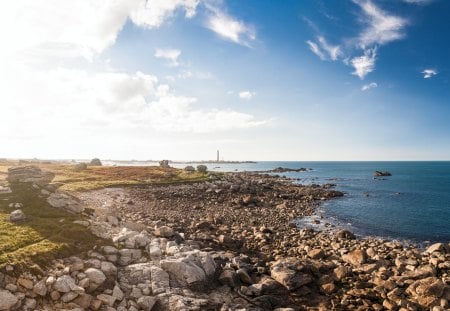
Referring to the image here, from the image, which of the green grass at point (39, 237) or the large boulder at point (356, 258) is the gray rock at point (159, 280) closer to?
the green grass at point (39, 237)

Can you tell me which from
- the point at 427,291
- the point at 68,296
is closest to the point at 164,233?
the point at 68,296

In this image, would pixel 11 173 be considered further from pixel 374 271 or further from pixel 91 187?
pixel 374 271

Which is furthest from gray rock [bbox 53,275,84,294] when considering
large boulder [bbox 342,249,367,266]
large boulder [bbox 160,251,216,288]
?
large boulder [bbox 342,249,367,266]

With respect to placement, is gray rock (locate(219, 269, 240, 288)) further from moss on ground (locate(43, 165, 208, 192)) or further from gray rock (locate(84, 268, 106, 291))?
moss on ground (locate(43, 165, 208, 192))

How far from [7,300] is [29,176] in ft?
67.7

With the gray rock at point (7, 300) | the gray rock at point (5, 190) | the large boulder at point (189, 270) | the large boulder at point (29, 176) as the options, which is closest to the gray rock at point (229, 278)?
the large boulder at point (189, 270)

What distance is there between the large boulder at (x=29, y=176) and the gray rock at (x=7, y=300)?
1741cm

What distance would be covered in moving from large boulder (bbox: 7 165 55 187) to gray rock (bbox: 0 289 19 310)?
17411 millimetres

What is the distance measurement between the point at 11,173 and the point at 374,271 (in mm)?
32885

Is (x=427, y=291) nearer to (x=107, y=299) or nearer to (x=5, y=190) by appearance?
(x=107, y=299)

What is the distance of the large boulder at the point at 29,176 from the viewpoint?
27817mm

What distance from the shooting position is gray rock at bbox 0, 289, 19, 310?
11547 mm

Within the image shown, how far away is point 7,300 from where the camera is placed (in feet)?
38.4

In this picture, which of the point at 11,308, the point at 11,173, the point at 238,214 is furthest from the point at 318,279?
the point at 11,173
